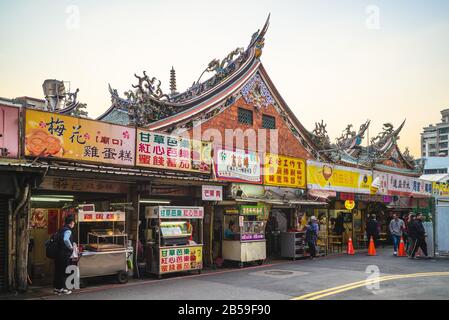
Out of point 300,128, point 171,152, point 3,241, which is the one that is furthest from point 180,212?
point 300,128

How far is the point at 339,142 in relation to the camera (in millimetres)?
27219

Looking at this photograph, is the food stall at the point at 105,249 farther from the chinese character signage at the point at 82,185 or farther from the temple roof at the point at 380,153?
the temple roof at the point at 380,153

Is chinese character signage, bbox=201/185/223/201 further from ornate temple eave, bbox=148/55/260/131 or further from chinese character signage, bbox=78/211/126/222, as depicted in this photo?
chinese character signage, bbox=78/211/126/222

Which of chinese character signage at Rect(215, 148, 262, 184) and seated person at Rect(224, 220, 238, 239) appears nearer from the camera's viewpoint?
chinese character signage at Rect(215, 148, 262, 184)

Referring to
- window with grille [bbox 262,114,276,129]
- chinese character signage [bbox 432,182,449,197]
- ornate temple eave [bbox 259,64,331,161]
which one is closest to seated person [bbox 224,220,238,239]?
window with grille [bbox 262,114,276,129]

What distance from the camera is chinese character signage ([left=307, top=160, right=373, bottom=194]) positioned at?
21.5 meters

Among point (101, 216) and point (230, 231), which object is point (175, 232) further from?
point (230, 231)

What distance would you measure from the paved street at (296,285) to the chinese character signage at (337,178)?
579cm

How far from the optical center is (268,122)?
70.1 ft

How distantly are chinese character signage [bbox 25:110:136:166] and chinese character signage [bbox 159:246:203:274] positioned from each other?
3148mm

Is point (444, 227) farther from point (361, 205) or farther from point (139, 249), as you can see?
point (139, 249)

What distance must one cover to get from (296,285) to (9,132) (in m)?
8.82

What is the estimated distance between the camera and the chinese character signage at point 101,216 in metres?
12.1

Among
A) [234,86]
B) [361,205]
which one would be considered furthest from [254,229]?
[361,205]
